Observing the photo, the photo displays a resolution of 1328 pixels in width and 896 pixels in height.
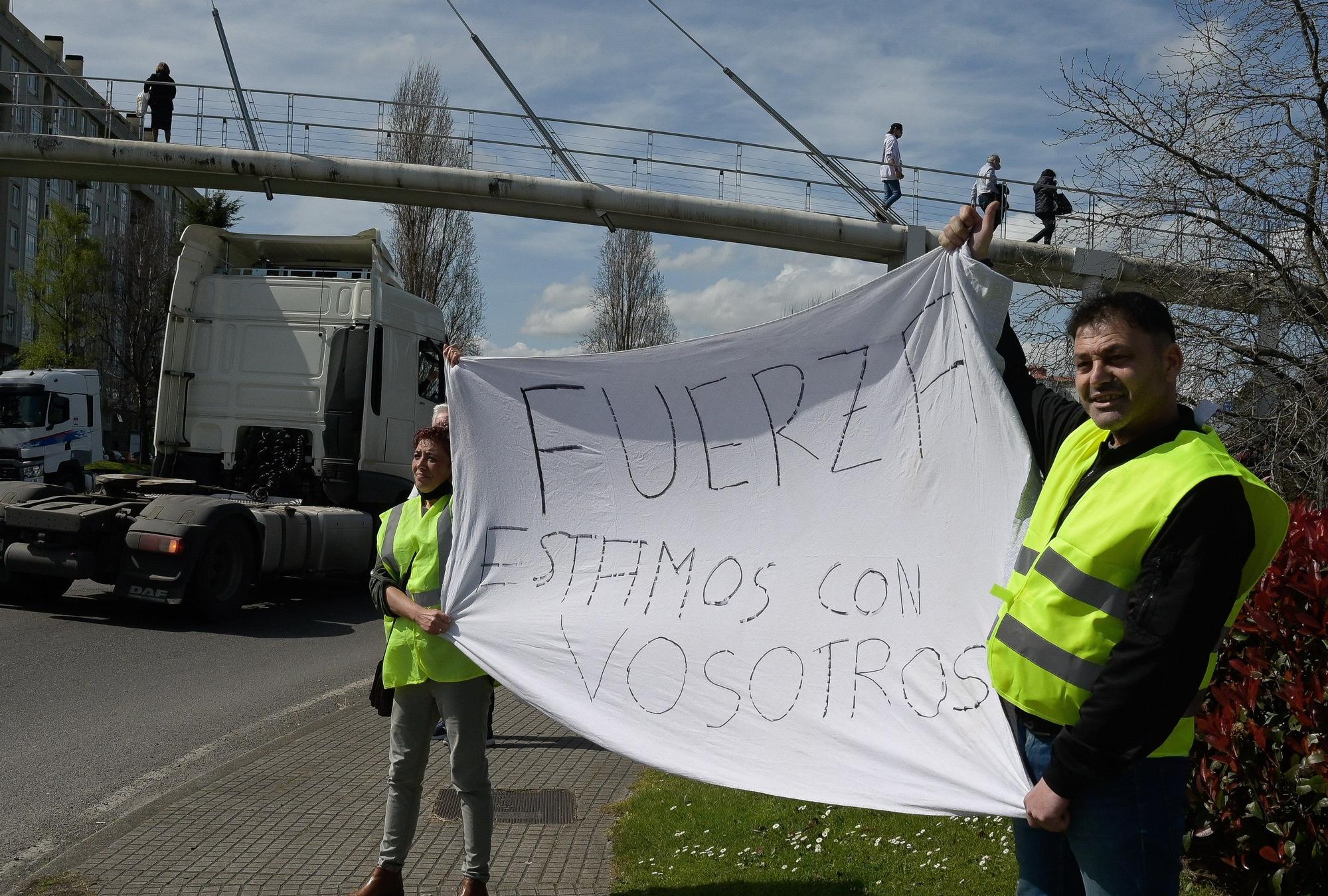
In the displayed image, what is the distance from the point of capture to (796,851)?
4867 millimetres

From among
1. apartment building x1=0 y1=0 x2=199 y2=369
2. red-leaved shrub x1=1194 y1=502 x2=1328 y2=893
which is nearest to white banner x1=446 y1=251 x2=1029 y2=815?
red-leaved shrub x1=1194 y1=502 x2=1328 y2=893

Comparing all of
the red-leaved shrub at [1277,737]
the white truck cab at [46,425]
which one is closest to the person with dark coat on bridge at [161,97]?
the white truck cab at [46,425]

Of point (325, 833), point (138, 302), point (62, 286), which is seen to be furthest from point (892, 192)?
point (62, 286)

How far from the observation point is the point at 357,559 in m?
13.6

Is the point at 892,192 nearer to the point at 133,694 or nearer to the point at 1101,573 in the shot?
the point at 133,694

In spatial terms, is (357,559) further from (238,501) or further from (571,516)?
(571,516)

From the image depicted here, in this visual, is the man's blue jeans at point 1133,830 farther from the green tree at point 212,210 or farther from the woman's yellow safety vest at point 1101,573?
the green tree at point 212,210

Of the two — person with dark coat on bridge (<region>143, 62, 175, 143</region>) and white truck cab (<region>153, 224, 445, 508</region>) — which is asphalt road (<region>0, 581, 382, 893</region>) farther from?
person with dark coat on bridge (<region>143, 62, 175, 143</region>)

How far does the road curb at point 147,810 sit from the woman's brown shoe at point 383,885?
147 centimetres

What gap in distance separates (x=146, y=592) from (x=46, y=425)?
1474cm

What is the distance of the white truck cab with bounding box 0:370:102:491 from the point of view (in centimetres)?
2311

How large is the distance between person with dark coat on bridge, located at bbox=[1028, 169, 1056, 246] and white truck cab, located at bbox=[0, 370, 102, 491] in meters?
19.5

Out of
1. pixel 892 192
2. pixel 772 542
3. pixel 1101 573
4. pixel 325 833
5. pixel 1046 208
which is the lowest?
pixel 325 833

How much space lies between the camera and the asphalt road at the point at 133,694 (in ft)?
19.8
